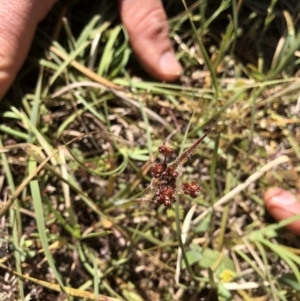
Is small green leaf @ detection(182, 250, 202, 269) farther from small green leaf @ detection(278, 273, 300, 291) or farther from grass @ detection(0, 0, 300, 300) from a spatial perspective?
small green leaf @ detection(278, 273, 300, 291)

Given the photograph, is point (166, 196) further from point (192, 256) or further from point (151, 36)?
point (151, 36)

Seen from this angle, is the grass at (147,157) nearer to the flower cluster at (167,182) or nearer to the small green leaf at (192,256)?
the small green leaf at (192,256)

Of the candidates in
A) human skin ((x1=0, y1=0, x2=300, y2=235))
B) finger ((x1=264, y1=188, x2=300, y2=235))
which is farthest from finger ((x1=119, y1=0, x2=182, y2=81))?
finger ((x1=264, y1=188, x2=300, y2=235))

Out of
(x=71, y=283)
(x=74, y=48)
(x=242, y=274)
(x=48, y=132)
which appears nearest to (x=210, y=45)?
(x=74, y=48)

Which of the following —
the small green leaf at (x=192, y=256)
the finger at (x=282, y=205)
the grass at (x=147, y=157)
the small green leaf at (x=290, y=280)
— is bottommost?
the small green leaf at (x=290, y=280)

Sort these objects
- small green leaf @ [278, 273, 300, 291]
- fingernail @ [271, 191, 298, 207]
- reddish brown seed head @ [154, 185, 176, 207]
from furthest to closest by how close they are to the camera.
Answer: fingernail @ [271, 191, 298, 207] → small green leaf @ [278, 273, 300, 291] → reddish brown seed head @ [154, 185, 176, 207]

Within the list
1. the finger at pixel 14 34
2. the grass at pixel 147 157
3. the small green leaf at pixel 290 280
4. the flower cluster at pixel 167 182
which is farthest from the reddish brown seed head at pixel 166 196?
the finger at pixel 14 34

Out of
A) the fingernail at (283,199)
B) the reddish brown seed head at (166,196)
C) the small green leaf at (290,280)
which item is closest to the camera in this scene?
the reddish brown seed head at (166,196)

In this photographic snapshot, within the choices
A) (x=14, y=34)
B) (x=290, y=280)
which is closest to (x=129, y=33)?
(x=14, y=34)

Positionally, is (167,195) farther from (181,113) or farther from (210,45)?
(210,45)
